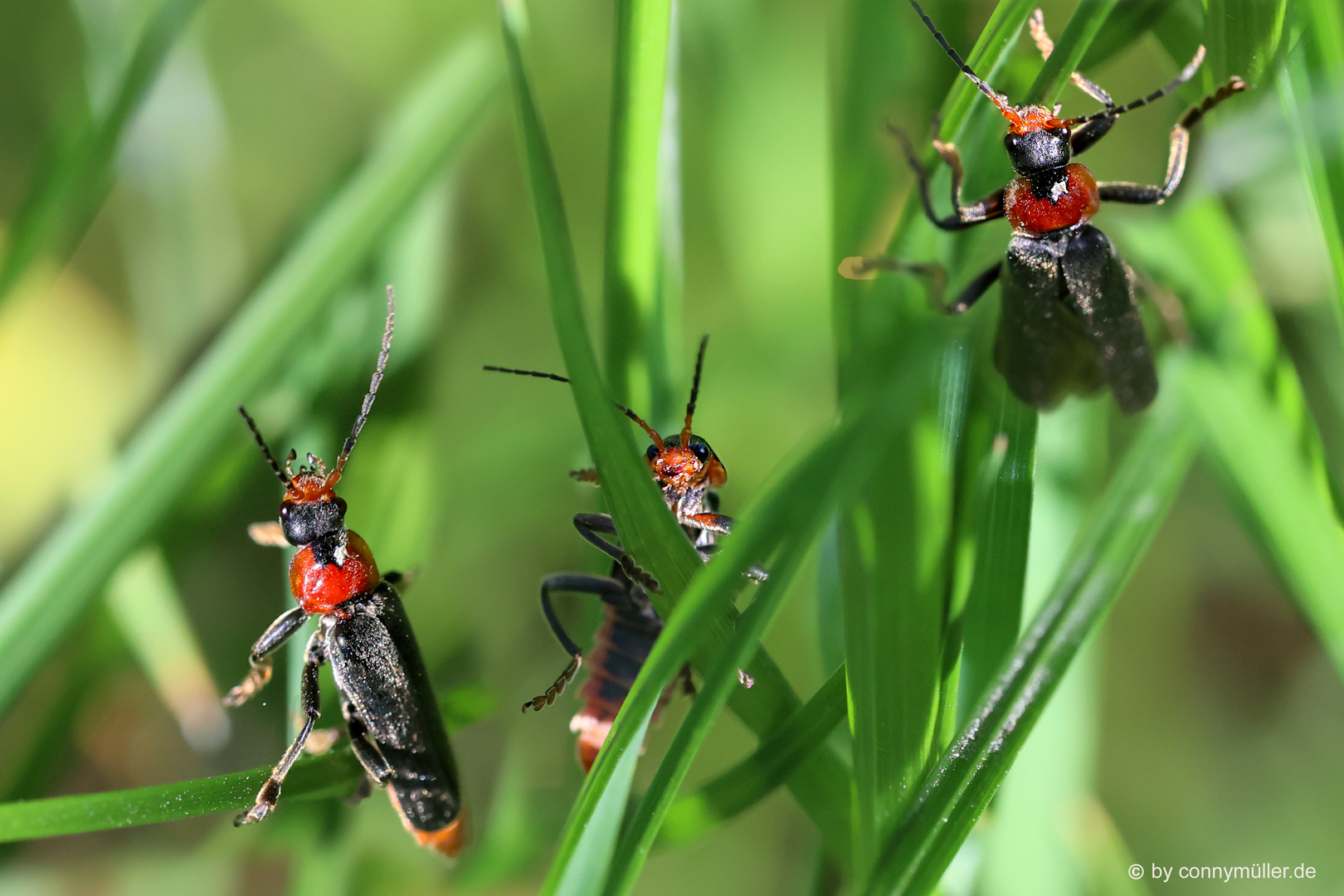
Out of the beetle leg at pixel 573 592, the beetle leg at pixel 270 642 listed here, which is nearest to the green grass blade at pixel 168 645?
the beetle leg at pixel 270 642

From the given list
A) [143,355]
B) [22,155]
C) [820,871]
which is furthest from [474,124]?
[820,871]

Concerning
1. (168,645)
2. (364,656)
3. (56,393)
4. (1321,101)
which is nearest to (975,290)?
(1321,101)

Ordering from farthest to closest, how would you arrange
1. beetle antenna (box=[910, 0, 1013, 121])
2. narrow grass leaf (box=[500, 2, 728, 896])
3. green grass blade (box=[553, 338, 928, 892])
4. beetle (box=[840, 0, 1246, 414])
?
beetle (box=[840, 0, 1246, 414]), beetle antenna (box=[910, 0, 1013, 121]), narrow grass leaf (box=[500, 2, 728, 896]), green grass blade (box=[553, 338, 928, 892])

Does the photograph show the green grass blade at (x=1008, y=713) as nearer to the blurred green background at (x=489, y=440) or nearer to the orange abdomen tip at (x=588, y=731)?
the blurred green background at (x=489, y=440)

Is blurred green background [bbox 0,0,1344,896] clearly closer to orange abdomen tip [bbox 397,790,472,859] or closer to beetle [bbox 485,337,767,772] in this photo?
beetle [bbox 485,337,767,772]

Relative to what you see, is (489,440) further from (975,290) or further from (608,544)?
(975,290)

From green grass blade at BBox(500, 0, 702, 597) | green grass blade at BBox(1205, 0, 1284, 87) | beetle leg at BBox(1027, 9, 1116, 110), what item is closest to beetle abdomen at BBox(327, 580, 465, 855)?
green grass blade at BBox(500, 0, 702, 597)
